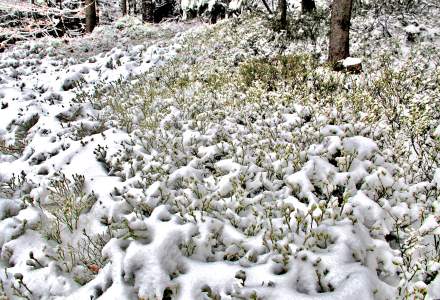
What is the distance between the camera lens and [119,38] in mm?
14758

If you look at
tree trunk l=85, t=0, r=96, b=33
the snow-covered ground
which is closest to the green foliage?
the snow-covered ground

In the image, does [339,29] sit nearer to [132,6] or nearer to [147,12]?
[147,12]

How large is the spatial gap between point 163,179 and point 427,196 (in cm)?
283

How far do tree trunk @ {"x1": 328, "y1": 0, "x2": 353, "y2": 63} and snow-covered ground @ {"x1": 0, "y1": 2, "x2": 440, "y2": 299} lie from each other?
1.88ft

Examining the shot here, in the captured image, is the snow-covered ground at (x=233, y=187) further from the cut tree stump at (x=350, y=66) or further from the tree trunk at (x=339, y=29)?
the tree trunk at (x=339, y=29)

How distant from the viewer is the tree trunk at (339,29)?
7402 millimetres

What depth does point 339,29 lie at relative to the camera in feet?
24.6

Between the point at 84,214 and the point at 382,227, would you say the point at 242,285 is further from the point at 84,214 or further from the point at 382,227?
the point at 84,214

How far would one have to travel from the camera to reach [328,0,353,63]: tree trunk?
7402mm

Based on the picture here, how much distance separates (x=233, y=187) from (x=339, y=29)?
4.64m

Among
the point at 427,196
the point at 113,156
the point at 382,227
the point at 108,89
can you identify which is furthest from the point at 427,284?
the point at 108,89

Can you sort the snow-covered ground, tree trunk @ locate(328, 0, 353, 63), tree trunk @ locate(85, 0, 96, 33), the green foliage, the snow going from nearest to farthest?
the snow-covered ground, the green foliage, the snow, tree trunk @ locate(328, 0, 353, 63), tree trunk @ locate(85, 0, 96, 33)

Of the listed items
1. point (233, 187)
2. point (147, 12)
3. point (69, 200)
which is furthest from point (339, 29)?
point (147, 12)

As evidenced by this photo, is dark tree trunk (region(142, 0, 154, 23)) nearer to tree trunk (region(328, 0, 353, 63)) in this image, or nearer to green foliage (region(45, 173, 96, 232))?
tree trunk (region(328, 0, 353, 63))
